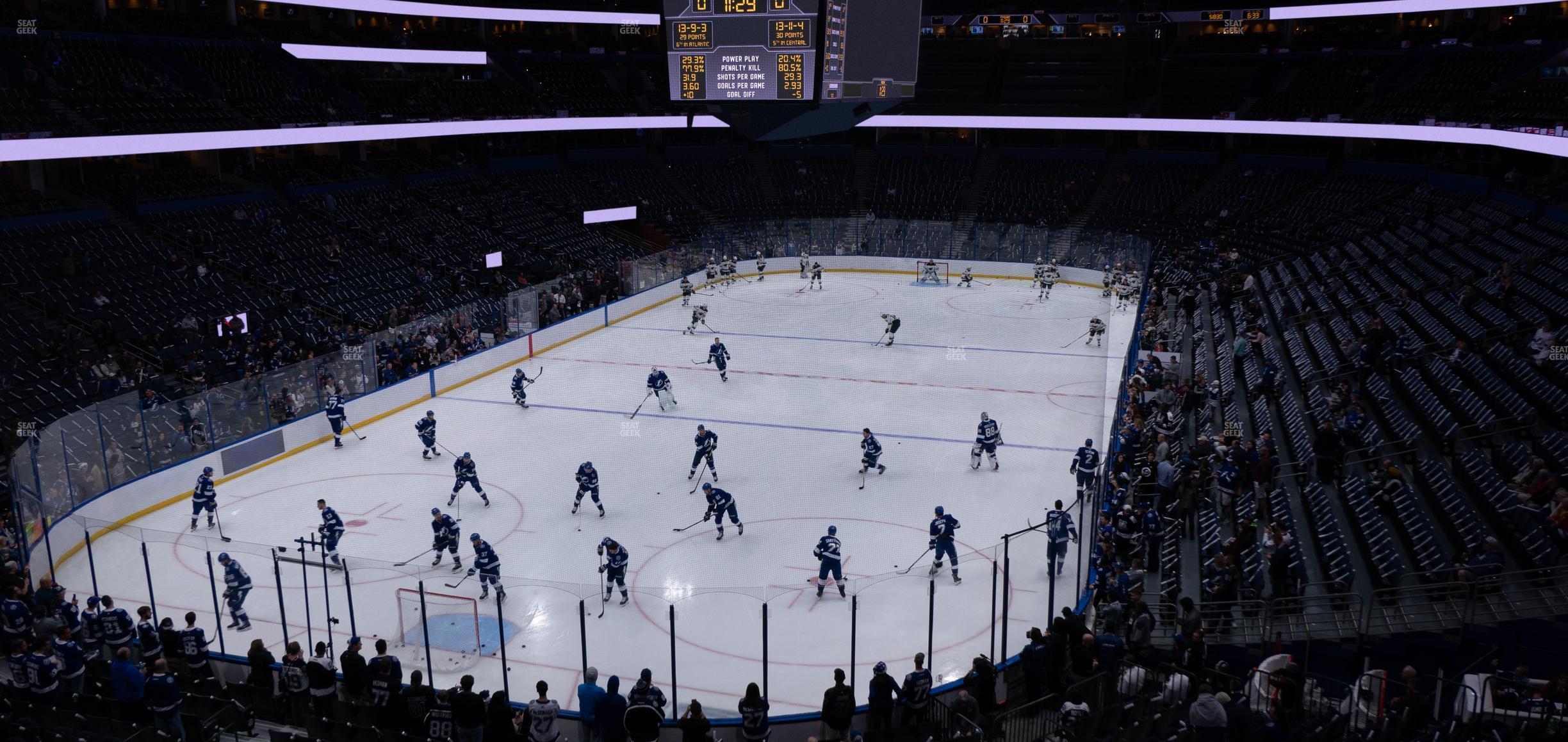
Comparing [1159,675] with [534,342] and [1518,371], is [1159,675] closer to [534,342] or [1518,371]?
[1518,371]

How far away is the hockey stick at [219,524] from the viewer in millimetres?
14104

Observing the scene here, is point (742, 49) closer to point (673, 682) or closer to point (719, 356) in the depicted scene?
point (719, 356)

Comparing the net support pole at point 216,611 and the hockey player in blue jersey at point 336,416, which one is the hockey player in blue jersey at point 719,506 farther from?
the hockey player in blue jersey at point 336,416

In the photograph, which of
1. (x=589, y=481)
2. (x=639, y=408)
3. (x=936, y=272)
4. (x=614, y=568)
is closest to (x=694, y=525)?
(x=589, y=481)

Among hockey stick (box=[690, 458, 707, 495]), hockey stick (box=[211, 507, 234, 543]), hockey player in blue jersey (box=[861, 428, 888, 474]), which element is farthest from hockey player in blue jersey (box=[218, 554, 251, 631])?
hockey player in blue jersey (box=[861, 428, 888, 474])

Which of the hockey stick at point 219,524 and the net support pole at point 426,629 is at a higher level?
the net support pole at point 426,629

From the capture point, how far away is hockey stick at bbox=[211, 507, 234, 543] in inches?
555

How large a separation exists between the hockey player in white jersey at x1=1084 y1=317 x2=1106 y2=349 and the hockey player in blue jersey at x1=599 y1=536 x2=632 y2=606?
1571 cm

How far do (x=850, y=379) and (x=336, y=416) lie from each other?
996 cm

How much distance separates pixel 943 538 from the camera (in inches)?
484

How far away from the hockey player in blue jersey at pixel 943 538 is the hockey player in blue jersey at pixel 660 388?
28.5ft

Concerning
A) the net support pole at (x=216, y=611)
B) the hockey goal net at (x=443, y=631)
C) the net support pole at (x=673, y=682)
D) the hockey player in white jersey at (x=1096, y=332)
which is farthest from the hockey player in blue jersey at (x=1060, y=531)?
the hockey player in white jersey at (x=1096, y=332)

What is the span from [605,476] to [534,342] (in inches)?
349

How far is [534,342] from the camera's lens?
24781mm
